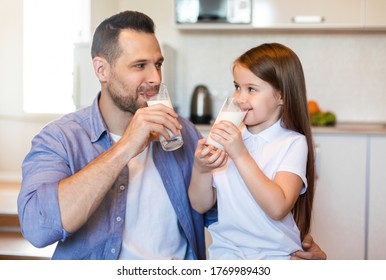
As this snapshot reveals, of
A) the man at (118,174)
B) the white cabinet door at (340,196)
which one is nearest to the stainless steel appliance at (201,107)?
the white cabinet door at (340,196)

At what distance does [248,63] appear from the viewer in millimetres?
897

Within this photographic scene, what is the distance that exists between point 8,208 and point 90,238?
0.25 metres

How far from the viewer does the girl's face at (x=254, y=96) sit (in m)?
0.89

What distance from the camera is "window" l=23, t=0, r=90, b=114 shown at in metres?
1.06

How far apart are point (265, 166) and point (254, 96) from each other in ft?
0.40

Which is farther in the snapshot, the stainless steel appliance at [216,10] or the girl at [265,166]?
the stainless steel appliance at [216,10]

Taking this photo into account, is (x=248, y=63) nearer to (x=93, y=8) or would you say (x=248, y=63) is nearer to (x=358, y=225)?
(x=93, y=8)

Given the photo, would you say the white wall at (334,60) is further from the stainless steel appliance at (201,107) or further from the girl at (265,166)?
the girl at (265,166)

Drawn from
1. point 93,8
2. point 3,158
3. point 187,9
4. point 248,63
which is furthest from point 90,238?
point 187,9

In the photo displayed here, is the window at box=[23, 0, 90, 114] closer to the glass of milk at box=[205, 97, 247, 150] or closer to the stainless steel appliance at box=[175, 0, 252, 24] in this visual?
the glass of milk at box=[205, 97, 247, 150]

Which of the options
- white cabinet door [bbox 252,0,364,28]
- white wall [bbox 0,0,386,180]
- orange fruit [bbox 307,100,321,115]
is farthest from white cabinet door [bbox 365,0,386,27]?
orange fruit [bbox 307,100,321,115]

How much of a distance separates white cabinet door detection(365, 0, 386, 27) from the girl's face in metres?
1.38

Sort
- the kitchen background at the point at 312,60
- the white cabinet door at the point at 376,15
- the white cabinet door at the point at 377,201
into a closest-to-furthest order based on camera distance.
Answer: the white cabinet door at the point at 377,201
the white cabinet door at the point at 376,15
the kitchen background at the point at 312,60

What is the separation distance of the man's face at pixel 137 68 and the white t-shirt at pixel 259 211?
20 centimetres
